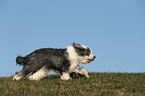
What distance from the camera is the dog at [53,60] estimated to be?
952 centimetres

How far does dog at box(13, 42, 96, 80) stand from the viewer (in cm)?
952

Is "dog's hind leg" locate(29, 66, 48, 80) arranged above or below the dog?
below

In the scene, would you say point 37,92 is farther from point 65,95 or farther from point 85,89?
point 85,89

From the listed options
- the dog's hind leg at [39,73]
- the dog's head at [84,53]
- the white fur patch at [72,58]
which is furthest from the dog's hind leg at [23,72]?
the dog's head at [84,53]

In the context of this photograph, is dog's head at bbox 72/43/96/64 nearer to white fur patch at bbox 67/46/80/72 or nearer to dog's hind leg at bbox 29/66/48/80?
white fur patch at bbox 67/46/80/72

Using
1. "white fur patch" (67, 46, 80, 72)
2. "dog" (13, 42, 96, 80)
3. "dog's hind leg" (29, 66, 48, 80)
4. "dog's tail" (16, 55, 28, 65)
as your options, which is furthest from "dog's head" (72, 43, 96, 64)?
"dog's tail" (16, 55, 28, 65)

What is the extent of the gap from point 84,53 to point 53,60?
1.62 metres

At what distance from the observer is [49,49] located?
9969mm

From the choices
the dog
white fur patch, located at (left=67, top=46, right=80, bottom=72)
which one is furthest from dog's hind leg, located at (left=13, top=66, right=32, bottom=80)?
white fur patch, located at (left=67, top=46, right=80, bottom=72)

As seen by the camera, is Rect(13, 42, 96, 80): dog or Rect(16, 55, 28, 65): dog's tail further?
Rect(16, 55, 28, 65): dog's tail

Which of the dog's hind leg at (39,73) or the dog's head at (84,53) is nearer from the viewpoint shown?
the dog's hind leg at (39,73)

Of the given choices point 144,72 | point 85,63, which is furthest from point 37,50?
point 144,72

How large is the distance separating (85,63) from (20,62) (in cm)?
336

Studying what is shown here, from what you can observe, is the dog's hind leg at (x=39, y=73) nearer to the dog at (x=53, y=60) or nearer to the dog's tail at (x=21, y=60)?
the dog at (x=53, y=60)
